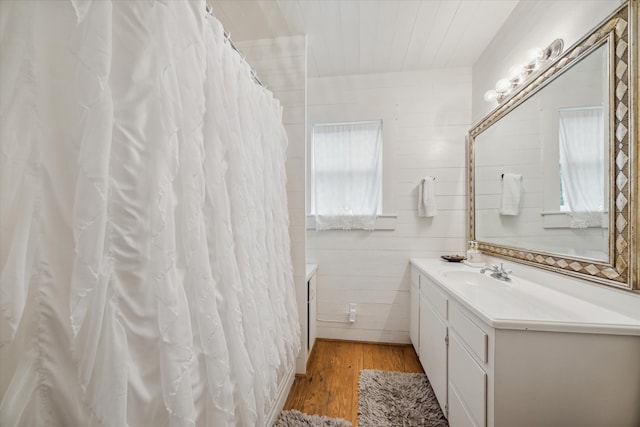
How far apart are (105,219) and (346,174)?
202 centimetres

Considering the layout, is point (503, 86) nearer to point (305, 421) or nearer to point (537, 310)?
point (537, 310)

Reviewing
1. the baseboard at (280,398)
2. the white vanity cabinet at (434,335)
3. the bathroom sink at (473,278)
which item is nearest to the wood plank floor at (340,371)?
the baseboard at (280,398)

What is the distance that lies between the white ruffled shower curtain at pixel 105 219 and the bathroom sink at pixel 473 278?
1.56 metres

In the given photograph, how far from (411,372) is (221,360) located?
172 cm

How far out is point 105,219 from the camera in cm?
49

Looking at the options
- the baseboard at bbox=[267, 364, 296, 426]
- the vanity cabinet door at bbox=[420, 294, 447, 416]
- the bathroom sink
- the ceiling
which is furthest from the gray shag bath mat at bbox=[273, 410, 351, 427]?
the ceiling

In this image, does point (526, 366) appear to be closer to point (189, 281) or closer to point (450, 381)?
point (450, 381)

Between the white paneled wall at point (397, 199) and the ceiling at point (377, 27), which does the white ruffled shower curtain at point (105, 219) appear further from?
the white paneled wall at point (397, 199)

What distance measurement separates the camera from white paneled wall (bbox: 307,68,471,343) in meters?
2.24

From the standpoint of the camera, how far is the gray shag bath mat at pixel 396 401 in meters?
1.42

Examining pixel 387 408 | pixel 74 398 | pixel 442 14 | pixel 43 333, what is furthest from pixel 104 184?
pixel 442 14

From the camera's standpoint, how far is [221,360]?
2.45 feet

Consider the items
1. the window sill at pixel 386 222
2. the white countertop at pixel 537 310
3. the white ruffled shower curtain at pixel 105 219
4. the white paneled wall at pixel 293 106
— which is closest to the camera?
the white ruffled shower curtain at pixel 105 219

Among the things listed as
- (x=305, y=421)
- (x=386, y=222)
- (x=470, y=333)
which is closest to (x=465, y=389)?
(x=470, y=333)
